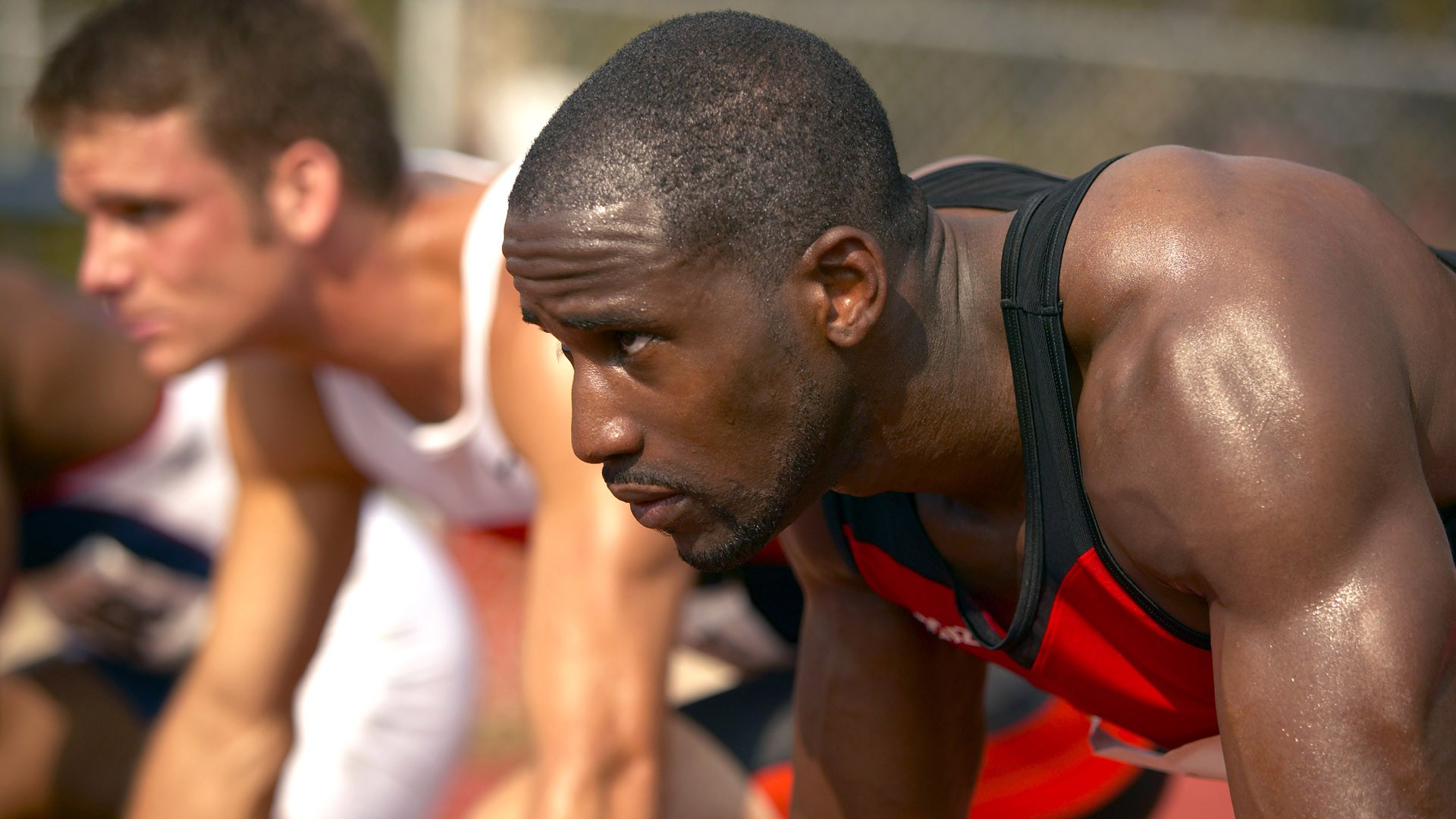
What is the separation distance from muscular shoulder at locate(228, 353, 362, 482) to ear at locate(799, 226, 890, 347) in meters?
2.20

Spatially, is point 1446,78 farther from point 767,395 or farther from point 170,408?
point 767,395

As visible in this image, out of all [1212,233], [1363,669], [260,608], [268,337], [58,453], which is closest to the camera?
[1363,669]

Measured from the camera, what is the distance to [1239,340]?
4.58ft

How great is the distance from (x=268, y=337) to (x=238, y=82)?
549 millimetres

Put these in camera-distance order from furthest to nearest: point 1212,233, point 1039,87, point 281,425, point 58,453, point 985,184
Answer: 1. point 1039,87
2. point 58,453
3. point 281,425
4. point 985,184
5. point 1212,233

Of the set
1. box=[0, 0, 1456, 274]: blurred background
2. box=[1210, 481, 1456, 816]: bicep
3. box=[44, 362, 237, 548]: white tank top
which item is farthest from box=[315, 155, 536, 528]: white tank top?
box=[0, 0, 1456, 274]: blurred background

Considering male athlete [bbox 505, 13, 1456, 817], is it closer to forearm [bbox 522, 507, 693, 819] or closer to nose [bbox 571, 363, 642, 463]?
nose [bbox 571, 363, 642, 463]

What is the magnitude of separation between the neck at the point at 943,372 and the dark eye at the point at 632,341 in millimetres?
232

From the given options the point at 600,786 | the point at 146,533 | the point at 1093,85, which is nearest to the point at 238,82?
the point at 146,533

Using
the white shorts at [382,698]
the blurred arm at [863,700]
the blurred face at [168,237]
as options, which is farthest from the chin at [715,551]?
the white shorts at [382,698]

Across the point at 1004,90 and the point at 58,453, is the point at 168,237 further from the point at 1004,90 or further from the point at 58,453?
the point at 1004,90

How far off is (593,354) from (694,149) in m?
0.24

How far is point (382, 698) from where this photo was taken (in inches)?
157

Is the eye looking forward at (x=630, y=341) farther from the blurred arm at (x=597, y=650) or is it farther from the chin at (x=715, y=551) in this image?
the blurred arm at (x=597, y=650)
